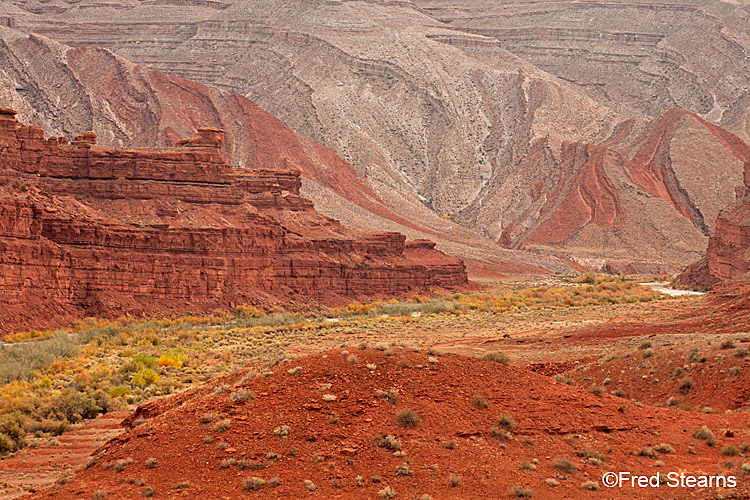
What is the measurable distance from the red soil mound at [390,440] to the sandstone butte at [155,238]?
109ft

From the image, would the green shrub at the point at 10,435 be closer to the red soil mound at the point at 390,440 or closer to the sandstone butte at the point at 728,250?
the red soil mound at the point at 390,440

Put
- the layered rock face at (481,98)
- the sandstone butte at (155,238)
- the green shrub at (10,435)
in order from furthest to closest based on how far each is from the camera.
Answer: the layered rock face at (481,98) < the sandstone butte at (155,238) < the green shrub at (10,435)

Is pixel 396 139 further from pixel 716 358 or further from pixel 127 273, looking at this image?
pixel 716 358

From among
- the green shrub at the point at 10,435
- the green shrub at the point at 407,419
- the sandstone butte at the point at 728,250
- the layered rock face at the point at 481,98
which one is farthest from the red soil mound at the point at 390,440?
the layered rock face at the point at 481,98

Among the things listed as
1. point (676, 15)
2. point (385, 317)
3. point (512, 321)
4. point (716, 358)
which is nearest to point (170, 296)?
point (385, 317)

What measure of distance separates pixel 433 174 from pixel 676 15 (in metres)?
70.8

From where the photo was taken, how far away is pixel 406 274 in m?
74.4

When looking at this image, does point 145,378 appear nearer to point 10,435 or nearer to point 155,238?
point 10,435

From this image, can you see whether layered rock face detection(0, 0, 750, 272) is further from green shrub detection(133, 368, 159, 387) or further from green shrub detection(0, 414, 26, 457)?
green shrub detection(0, 414, 26, 457)

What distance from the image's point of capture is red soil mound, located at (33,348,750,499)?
16859 millimetres

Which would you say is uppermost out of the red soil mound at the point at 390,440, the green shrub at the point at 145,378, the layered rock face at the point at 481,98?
the layered rock face at the point at 481,98

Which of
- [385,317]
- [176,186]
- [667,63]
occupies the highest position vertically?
[667,63]

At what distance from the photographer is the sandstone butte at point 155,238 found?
52844mm

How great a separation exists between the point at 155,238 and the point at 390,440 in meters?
42.2
